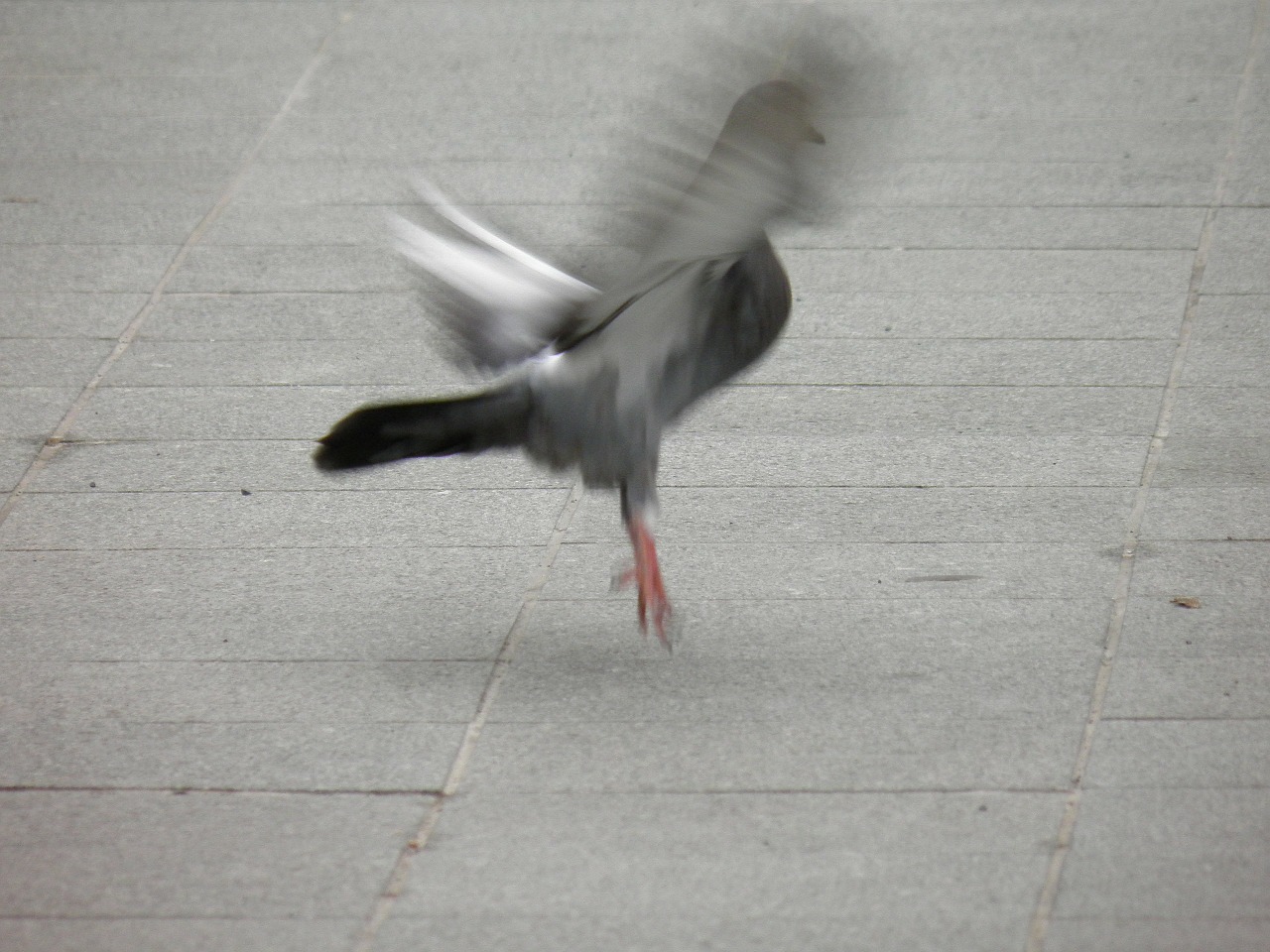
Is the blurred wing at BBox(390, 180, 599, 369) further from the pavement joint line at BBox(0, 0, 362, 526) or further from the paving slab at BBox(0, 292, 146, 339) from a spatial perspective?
the paving slab at BBox(0, 292, 146, 339)

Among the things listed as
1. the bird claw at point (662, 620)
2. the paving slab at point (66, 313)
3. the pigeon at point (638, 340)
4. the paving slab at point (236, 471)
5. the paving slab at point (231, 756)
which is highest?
the pigeon at point (638, 340)

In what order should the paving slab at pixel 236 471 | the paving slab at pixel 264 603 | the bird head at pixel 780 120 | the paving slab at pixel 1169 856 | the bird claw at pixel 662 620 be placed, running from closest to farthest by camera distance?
1. the paving slab at pixel 1169 856
2. the bird head at pixel 780 120
3. the bird claw at pixel 662 620
4. the paving slab at pixel 264 603
5. the paving slab at pixel 236 471

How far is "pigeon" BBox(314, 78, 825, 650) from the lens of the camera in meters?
3.96

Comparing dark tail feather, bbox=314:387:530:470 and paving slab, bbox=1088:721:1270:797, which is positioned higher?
dark tail feather, bbox=314:387:530:470

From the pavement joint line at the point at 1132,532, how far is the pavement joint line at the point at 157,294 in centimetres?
320

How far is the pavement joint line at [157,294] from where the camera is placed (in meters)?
5.21

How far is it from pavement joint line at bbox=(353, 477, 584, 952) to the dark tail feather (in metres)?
0.47

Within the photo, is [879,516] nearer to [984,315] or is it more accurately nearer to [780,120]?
[780,120]

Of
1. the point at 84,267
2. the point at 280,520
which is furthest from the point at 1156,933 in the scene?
the point at 84,267

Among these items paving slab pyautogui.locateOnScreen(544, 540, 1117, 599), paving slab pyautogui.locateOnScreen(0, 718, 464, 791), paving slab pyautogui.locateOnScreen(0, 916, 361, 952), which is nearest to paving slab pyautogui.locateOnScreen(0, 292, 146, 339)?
paving slab pyautogui.locateOnScreen(544, 540, 1117, 599)

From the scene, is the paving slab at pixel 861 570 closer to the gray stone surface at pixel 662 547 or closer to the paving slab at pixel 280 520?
the gray stone surface at pixel 662 547

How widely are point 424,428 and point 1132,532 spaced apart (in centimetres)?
201

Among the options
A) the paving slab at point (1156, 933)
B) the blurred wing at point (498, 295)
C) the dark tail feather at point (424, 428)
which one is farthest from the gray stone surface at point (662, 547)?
the blurred wing at point (498, 295)

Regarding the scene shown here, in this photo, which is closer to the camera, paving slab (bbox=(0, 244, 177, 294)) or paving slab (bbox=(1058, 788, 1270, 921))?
paving slab (bbox=(1058, 788, 1270, 921))
